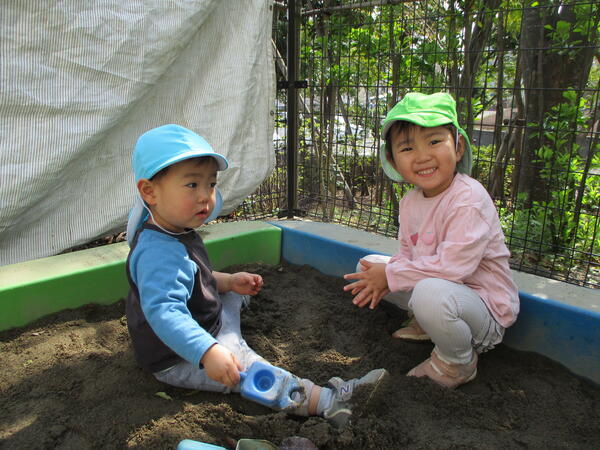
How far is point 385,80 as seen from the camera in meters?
3.19

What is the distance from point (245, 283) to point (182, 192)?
519mm

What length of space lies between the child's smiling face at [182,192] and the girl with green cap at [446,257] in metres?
0.61

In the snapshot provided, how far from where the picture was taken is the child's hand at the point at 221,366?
120 cm

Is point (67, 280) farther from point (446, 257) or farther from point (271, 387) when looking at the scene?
point (446, 257)

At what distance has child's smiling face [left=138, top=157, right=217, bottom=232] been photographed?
1.35 metres

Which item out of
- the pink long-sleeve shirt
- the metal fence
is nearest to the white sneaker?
the pink long-sleeve shirt

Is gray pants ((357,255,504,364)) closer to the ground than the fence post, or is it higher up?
closer to the ground

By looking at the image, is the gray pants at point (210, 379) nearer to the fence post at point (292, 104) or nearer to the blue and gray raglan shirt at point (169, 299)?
the blue and gray raglan shirt at point (169, 299)

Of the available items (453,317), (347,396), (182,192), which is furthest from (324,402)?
(182,192)

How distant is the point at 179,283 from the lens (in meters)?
1.33

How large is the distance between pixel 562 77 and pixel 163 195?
2658mm

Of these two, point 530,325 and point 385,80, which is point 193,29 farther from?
point 530,325

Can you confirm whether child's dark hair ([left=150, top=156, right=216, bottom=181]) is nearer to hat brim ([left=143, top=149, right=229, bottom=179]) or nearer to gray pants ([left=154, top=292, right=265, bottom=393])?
hat brim ([left=143, top=149, right=229, bottom=179])

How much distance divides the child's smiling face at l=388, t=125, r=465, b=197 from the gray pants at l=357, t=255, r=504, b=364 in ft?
1.11
